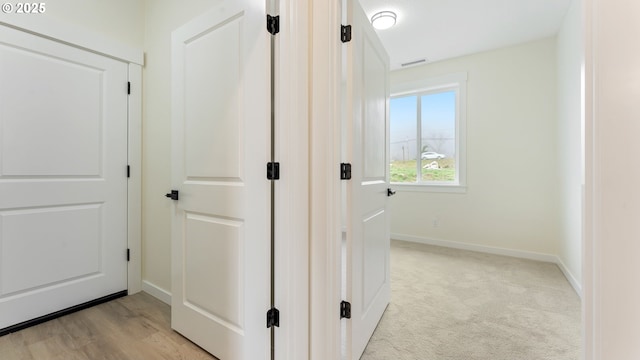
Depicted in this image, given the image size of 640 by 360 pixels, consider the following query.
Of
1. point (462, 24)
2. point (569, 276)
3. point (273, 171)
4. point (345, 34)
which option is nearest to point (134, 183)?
point (273, 171)

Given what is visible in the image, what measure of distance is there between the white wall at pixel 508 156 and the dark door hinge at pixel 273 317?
321 centimetres

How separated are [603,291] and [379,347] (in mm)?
1207

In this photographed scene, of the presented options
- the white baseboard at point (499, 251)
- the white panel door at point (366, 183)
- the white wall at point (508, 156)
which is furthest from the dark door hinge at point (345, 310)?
the white wall at point (508, 156)

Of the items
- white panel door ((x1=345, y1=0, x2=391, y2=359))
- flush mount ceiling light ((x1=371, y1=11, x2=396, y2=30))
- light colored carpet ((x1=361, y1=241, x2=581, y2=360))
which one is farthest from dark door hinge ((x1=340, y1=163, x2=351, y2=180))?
flush mount ceiling light ((x1=371, y1=11, x2=396, y2=30))

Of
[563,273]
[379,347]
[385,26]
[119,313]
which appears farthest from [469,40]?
[119,313]

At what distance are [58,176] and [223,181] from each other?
1.45 m

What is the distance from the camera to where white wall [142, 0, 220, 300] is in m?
2.16

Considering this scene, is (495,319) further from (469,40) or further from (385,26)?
(469,40)

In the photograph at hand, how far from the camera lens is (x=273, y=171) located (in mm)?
1262

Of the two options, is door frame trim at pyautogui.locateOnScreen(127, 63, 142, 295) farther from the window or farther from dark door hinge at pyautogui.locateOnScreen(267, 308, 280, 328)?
the window

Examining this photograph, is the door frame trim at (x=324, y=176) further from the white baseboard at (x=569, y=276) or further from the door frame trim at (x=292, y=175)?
the white baseboard at (x=569, y=276)

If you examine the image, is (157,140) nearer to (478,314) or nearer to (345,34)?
(345,34)

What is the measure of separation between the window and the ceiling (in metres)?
0.51

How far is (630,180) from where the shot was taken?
2.26 ft
